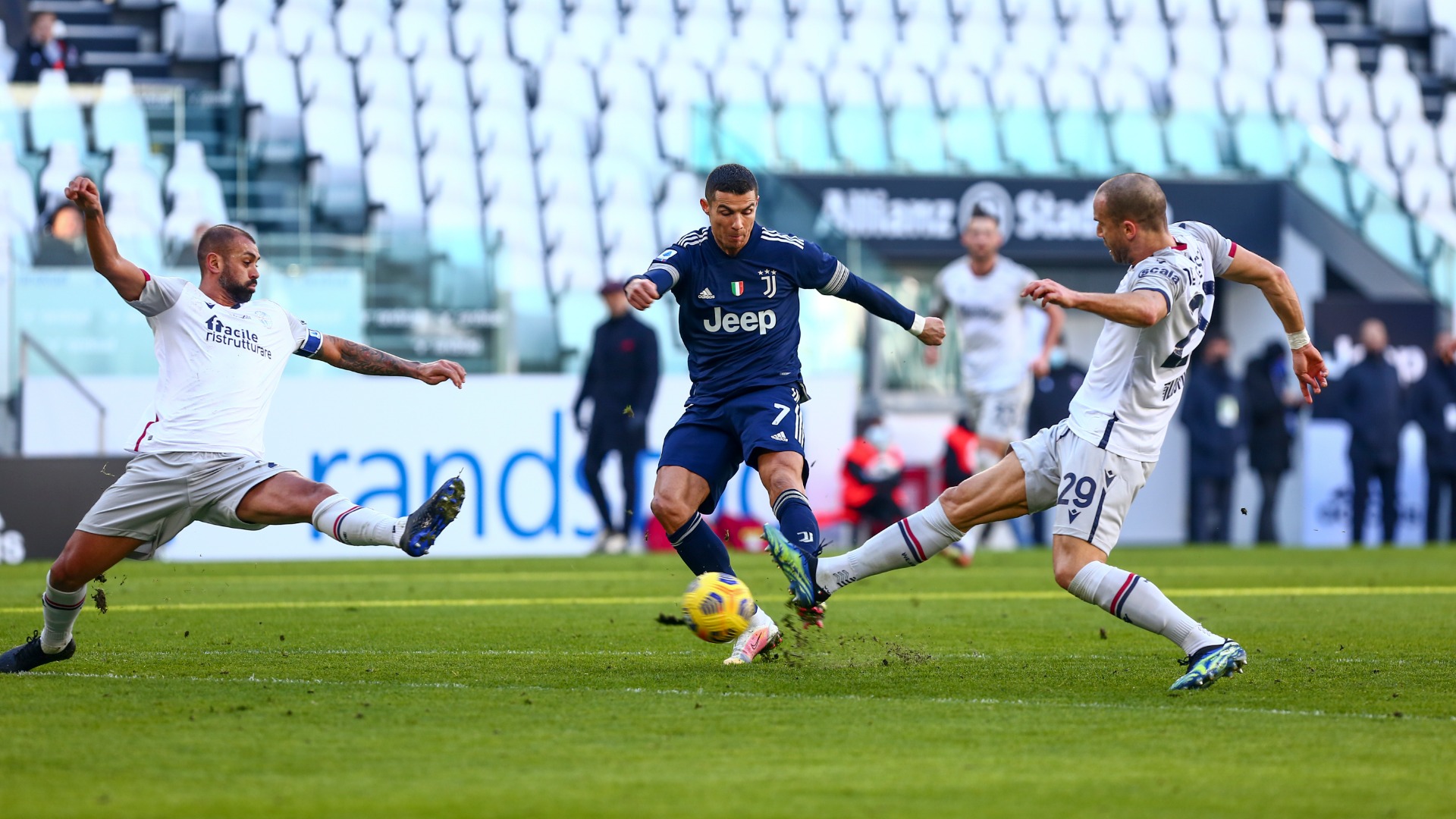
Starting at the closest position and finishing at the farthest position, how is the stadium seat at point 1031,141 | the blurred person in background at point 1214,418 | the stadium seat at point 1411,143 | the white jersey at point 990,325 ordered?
1. the white jersey at point 990,325
2. the blurred person in background at point 1214,418
3. the stadium seat at point 1031,141
4. the stadium seat at point 1411,143

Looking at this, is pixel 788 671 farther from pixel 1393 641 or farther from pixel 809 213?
pixel 809 213

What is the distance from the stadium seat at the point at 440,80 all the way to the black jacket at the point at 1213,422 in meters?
8.55

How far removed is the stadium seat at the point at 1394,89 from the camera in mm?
22734

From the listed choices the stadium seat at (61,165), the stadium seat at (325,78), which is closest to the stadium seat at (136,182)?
the stadium seat at (61,165)

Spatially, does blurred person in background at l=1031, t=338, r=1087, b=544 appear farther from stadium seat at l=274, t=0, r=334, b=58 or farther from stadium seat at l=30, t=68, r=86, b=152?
stadium seat at l=30, t=68, r=86, b=152

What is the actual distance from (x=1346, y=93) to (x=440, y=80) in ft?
39.1

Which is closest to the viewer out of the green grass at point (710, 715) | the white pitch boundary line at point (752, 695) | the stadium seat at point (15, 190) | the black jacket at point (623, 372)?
the green grass at point (710, 715)

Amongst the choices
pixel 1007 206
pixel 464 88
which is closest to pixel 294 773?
pixel 1007 206

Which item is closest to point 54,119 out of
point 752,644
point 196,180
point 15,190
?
point 15,190

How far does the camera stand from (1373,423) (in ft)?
52.7

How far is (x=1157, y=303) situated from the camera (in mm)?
5457

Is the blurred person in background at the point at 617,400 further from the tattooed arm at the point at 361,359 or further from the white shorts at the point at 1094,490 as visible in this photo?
the white shorts at the point at 1094,490

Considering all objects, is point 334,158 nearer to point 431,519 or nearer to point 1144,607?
point 431,519

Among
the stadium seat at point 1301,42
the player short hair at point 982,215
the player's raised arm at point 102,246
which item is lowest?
the player's raised arm at point 102,246
